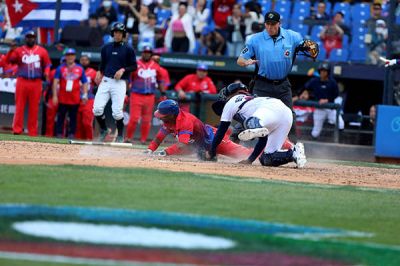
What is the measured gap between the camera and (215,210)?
8.55 metres

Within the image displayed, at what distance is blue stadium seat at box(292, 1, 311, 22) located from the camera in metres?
22.5

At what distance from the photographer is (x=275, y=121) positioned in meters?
12.5

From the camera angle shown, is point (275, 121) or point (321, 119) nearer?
point (275, 121)

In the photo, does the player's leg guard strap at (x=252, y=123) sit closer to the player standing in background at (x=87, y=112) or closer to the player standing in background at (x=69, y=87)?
the player standing in background at (x=69, y=87)

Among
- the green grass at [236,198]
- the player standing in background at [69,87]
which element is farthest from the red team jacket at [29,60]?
the green grass at [236,198]

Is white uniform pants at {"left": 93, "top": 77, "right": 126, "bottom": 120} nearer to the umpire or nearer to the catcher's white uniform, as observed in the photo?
the umpire

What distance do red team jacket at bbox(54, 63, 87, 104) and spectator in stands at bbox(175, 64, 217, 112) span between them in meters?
2.06

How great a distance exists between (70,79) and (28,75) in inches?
33.9

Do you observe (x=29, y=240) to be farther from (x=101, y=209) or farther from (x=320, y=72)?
(x=320, y=72)

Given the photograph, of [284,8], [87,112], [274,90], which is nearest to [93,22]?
[87,112]

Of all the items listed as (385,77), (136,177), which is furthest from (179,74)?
(136,177)

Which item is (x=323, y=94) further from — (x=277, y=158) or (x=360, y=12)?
(x=277, y=158)

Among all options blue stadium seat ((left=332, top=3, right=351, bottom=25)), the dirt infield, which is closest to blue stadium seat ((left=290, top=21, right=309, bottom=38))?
blue stadium seat ((left=332, top=3, right=351, bottom=25))

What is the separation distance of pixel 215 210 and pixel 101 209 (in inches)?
40.8
